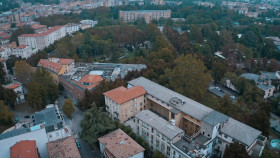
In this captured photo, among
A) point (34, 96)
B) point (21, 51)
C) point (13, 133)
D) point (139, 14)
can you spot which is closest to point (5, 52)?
point (21, 51)

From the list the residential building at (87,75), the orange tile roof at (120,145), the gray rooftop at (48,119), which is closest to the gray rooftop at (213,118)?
the orange tile roof at (120,145)

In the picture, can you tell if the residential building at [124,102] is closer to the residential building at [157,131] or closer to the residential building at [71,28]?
the residential building at [157,131]

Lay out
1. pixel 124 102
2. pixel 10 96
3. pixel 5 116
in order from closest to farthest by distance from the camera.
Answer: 1. pixel 124 102
2. pixel 5 116
3. pixel 10 96

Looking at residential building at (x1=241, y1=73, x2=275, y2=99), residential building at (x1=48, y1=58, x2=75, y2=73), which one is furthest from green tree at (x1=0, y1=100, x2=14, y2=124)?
residential building at (x1=241, y1=73, x2=275, y2=99)

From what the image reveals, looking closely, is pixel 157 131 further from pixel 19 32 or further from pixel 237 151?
pixel 19 32

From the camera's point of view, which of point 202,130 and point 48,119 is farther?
point 48,119

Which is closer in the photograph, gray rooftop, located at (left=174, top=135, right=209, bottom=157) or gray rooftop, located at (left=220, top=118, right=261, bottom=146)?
gray rooftop, located at (left=174, top=135, right=209, bottom=157)

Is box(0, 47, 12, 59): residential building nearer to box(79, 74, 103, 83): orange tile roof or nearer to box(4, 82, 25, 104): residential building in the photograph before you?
box(4, 82, 25, 104): residential building
